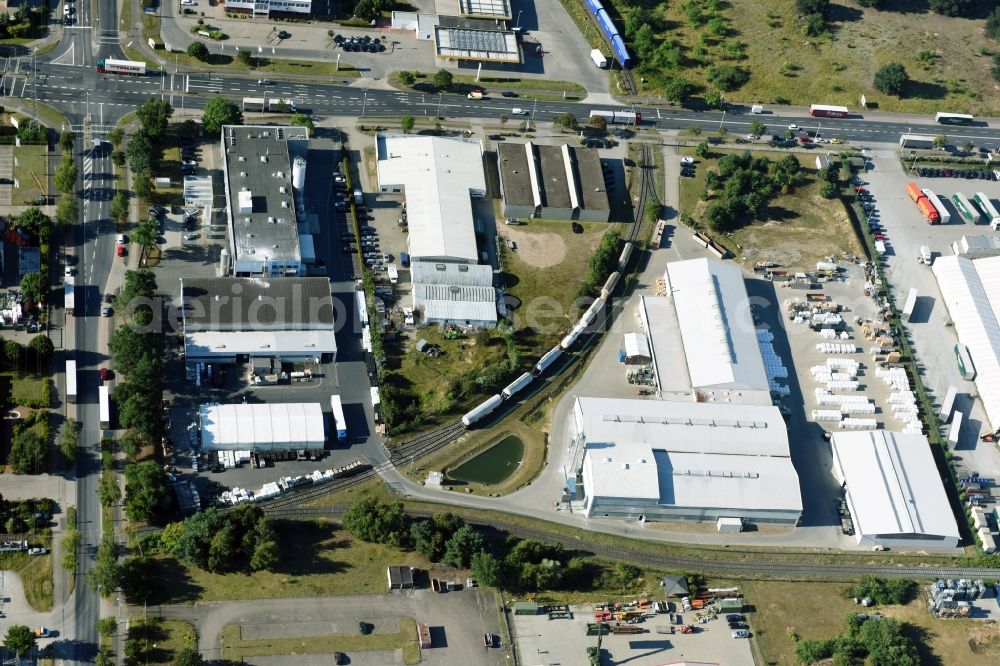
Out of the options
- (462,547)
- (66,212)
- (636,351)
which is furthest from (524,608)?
(66,212)

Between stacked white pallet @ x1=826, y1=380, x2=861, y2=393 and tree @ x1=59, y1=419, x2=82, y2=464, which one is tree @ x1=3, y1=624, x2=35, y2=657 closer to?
tree @ x1=59, y1=419, x2=82, y2=464

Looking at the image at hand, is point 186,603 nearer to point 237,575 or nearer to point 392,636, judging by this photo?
point 237,575

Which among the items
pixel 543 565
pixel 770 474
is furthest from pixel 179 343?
pixel 770 474

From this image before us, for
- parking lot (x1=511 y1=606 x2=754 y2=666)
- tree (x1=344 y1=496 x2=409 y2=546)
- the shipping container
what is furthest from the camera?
the shipping container

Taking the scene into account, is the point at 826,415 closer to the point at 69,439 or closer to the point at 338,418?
the point at 338,418

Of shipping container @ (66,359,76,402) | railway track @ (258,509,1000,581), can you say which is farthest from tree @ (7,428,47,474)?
railway track @ (258,509,1000,581)

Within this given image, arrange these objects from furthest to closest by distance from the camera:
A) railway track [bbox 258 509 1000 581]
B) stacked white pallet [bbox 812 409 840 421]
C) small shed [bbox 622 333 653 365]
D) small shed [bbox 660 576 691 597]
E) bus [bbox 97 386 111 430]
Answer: small shed [bbox 622 333 653 365], stacked white pallet [bbox 812 409 840 421], railway track [bbox 258 509 1000 581], bus [bbox 97 386 111 430], small shed [bbox 660 576 691 597]

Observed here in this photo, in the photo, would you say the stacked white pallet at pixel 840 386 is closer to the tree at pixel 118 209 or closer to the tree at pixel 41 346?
the tree at pixel 118 209

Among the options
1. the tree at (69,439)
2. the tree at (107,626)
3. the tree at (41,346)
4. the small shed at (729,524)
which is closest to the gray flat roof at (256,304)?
the tree at (41,346)

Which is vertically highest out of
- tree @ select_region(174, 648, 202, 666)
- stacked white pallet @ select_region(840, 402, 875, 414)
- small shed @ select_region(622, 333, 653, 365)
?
small shed @ select_region(622, 333, 653, 365)
